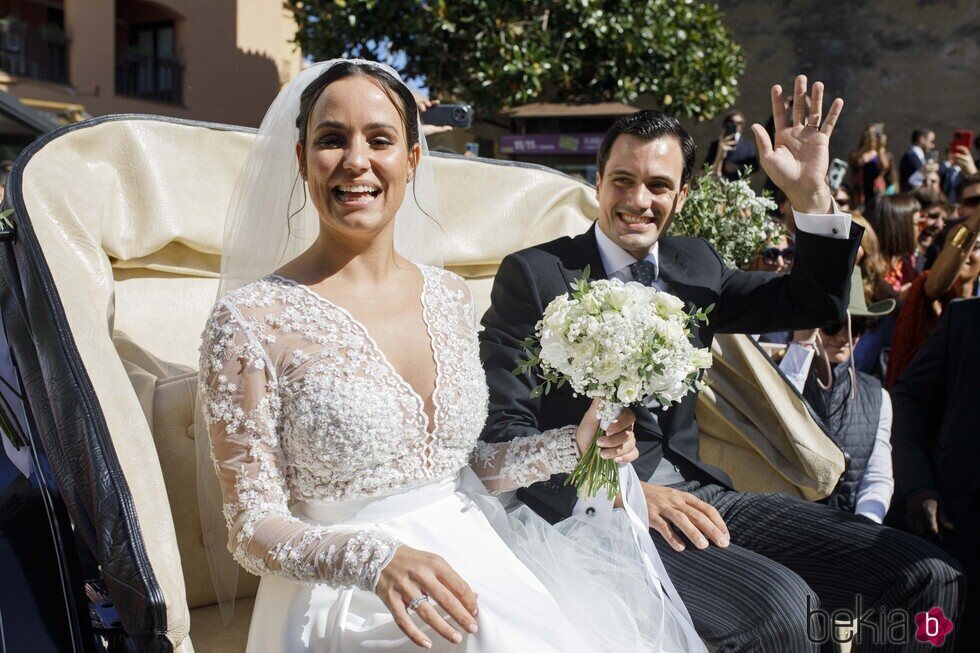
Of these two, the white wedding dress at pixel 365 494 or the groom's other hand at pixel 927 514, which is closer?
the white wedding dress at pixel 365 494

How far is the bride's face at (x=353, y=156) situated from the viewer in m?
2.13

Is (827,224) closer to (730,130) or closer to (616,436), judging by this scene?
(616,436)

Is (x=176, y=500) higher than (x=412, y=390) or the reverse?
the reverse

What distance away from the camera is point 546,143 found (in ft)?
35.9

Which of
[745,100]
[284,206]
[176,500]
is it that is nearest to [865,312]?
[284,206]

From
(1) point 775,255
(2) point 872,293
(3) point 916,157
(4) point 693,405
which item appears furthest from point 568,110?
(4) point 693,405

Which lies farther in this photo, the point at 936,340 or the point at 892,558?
the point at 936,340

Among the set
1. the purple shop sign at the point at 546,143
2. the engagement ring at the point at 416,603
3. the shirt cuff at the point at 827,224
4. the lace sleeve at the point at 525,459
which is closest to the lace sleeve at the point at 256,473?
the engagement ring at the point at 416,603

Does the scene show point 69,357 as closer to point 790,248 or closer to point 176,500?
point 176,500

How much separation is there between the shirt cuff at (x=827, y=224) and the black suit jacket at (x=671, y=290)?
0.06 ft

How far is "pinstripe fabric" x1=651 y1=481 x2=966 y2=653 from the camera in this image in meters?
2.28

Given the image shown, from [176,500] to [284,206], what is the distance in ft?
2.93

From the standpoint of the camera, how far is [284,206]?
2.47m

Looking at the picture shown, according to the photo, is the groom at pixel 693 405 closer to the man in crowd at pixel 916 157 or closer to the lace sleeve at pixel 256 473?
the lace sleeve at pixel 256 473
